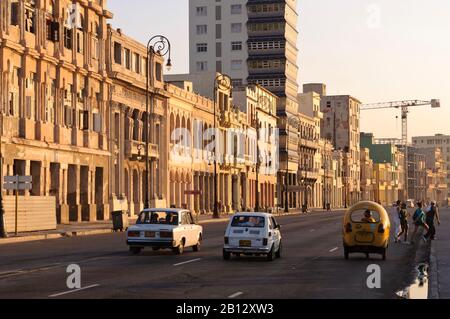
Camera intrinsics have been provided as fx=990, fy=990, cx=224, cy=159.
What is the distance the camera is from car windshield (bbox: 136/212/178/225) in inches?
1280

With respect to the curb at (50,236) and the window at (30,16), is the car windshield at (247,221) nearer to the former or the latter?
the curb at (50,236)

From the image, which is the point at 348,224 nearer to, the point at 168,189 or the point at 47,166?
the point at 47,166

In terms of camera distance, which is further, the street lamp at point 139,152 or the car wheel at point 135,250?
the street lamp at point 139,152

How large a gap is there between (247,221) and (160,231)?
3509 mm

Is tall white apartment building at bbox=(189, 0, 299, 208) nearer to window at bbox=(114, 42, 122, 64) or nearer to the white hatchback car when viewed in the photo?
window at bbox=(114, 42, 122, 64)

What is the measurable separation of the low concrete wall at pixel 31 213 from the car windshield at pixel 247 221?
2127 cm

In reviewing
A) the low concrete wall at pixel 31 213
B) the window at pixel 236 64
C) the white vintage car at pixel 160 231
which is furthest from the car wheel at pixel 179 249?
the window at pixel 236 64

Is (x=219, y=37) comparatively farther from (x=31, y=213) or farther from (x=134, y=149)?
(x=31, y=213)

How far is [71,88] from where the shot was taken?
66.6 meters

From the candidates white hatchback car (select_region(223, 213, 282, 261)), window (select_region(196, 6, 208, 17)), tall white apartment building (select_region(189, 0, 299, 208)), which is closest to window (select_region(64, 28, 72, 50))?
white hatchback car (select_region(223, 213, 282, 261))

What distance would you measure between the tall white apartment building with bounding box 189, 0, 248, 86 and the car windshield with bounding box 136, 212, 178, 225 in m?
124

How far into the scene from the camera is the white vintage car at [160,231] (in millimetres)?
31781

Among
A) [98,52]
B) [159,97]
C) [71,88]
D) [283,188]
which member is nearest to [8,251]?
[71,88]

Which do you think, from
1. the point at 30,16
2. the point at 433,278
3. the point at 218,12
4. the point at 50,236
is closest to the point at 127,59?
the point at 30,16
